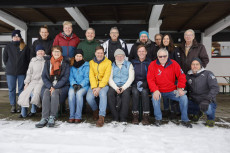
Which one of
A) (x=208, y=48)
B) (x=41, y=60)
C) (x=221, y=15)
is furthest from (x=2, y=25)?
(x=208, y=48)

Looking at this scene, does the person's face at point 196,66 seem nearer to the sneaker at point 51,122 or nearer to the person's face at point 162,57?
the person's face at point 162,57

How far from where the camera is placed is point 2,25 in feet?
22.6

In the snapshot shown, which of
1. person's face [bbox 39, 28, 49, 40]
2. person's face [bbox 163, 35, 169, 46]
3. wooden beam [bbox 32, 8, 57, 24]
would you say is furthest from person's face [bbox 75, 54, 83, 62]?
wooden beam [bbox 32, 8, 57, 24]

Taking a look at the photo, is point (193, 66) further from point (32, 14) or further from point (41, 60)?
point (32, 14)

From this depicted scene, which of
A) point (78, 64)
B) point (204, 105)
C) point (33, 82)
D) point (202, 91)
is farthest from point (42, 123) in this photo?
point (202, 91)

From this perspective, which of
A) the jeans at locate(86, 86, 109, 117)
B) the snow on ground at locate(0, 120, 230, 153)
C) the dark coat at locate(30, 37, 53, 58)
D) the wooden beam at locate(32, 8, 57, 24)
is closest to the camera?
the snow on ground at locate(0, 120, 230, 153)

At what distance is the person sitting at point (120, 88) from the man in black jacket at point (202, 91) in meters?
1.07

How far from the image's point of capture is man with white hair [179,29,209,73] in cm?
303

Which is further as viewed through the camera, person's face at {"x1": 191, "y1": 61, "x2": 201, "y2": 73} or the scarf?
the scarf

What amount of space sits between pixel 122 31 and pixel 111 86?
14.9 ft

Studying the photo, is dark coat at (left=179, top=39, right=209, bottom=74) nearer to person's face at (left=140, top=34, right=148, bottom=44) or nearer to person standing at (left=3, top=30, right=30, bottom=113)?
person's face at (left=140, top=34, right=148, bottom=44)

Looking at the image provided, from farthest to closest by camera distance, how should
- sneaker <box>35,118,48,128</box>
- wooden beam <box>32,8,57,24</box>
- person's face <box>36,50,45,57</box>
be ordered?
wooden beam <box>32,8,57,24</box>
person's face <box>36,50,45,57</box>
sneaker <box>35,118,48,128</box>

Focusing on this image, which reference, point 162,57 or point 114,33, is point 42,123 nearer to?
point 114,33

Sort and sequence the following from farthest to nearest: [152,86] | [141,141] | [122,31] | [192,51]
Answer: [122,31] → [192,51] → [152,86] → [141,141]
